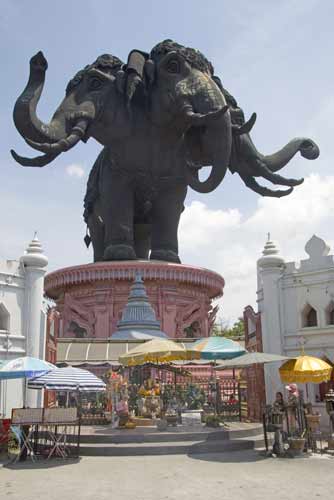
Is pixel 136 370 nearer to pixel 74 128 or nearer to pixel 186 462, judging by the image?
pixel 186 462

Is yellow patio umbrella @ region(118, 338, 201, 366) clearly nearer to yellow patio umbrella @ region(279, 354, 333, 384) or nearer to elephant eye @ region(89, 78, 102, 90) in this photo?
yellow patio umbrella @ region(279, 354, 333, 384)

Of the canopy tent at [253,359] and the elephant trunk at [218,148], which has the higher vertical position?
the elephant trunk at [218,148]

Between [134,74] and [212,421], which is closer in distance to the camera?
[212,421]

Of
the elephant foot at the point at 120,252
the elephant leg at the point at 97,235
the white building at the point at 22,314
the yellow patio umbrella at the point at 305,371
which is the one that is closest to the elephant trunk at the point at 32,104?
the white building at the point at 22,314

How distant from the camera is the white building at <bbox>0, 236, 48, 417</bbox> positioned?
50.1ft

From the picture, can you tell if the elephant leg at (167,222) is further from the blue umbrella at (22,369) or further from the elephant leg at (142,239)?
the blue umbrella at (22,369)

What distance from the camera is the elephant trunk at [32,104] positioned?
16859 millimetres

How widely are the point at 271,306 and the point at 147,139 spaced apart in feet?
27.0

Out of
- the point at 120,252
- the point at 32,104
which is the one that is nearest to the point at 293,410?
the point at 32,104

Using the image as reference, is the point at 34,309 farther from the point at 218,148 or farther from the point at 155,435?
the point at 218,148

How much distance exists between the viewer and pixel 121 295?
71.8 ft

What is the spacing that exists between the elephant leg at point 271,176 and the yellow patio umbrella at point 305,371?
38.7 feet

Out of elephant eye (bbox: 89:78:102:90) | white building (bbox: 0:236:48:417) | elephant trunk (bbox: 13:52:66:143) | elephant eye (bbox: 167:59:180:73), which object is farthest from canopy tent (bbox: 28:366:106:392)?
elephant eye (bbox: 167:59:180:73)

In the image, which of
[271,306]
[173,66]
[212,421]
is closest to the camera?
[212,421]
